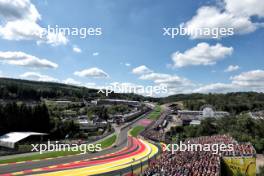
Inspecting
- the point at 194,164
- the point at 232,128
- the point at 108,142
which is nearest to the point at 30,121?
the point at 108,142

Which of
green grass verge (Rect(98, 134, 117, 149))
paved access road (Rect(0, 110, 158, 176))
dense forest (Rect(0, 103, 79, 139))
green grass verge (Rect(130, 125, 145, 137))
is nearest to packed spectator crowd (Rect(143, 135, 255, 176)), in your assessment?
paved access road (Rect(0, 110, 158, 176))

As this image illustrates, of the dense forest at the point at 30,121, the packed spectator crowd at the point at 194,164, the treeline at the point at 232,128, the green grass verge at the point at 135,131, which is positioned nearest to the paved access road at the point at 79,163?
the packed spectator crowd at the point at 194,164

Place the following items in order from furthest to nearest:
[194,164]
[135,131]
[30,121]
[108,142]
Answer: [135,131] → [30,121] → [108,142] → [194,164]

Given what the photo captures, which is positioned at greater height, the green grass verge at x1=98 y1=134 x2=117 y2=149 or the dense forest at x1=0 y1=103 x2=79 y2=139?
the dense forest at x1=0 y1=103 x2=79 y2=139

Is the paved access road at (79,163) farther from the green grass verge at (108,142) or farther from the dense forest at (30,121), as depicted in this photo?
the dense forest at (30,121)

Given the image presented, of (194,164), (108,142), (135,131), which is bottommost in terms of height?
(108,142)

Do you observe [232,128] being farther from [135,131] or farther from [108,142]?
[108,142]

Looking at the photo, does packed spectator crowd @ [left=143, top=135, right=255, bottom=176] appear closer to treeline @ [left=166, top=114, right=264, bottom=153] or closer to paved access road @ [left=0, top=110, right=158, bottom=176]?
paved access road @ [left=0, top=110, right=158, bottom=176]

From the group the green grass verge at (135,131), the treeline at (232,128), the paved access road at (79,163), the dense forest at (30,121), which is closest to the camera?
the paved access road at (79,163)

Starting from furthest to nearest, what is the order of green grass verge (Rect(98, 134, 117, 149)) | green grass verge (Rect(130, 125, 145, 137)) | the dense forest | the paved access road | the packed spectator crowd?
green grass verge (Rect(130, 125, 145, 137)), the dense forest, green grass verge (Rect(98, 134, 117, 149)), the paved access road, the packed spectator crowd

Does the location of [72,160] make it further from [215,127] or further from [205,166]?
[215,127]

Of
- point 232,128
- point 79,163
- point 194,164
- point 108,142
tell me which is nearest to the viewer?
point 194,164

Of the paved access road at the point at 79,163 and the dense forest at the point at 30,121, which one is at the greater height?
the dense forest at the point at 30,121

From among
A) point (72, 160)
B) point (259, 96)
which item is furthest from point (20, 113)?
point (259, 96)
